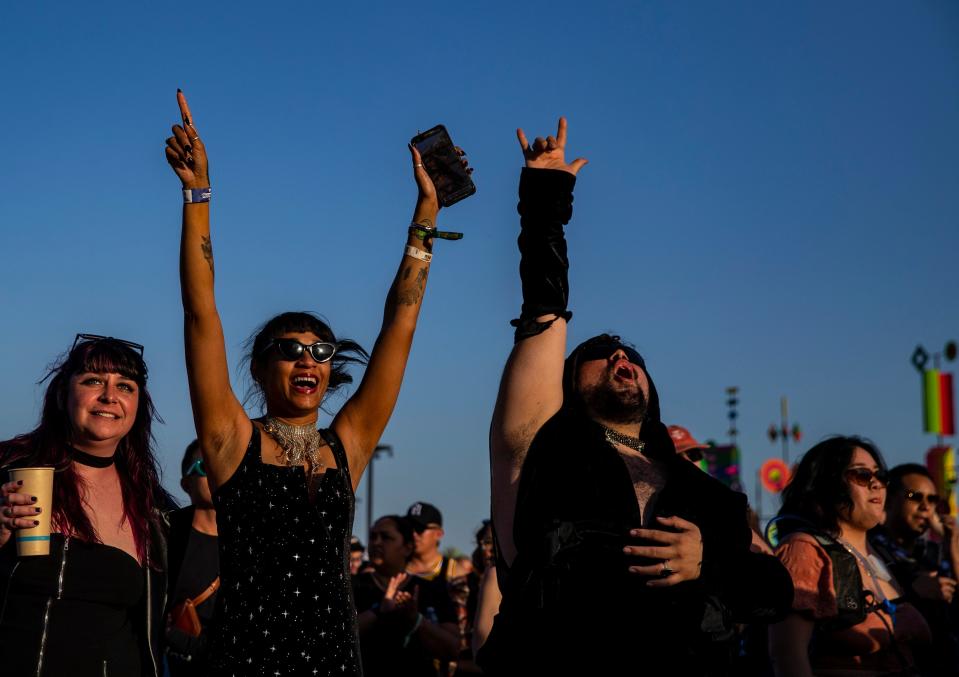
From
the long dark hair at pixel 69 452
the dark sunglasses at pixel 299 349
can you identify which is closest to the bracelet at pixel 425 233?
the dark sunglasses at pixel 299 349

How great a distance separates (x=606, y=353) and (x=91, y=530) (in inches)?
84.6

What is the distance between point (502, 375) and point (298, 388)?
3.13 feet

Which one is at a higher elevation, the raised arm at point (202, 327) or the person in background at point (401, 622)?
the raised arm at point (202, 327)

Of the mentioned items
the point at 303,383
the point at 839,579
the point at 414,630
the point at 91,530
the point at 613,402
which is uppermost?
the point at 303,383

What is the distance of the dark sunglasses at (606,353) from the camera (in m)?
4.02

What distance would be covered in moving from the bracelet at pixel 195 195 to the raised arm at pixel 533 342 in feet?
3.69

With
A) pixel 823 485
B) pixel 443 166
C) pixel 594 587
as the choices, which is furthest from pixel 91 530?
pixel 823 485

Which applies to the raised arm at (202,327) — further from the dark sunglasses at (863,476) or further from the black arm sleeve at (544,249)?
the dark sunglasses at (863,476)

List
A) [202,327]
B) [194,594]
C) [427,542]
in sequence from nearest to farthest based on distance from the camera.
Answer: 1. [202,327]
2. [194,594]
3. [427,542]

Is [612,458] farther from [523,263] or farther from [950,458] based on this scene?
[950,458]

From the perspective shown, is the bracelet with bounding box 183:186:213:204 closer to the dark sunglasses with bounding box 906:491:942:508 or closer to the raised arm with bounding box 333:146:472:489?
the raised arm with bounding box 333:146:472:489

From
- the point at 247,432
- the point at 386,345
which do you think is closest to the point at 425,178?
the point at 386,345

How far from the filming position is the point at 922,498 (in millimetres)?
8328

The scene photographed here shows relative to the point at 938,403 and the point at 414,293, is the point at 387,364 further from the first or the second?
the point at 938,403
